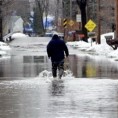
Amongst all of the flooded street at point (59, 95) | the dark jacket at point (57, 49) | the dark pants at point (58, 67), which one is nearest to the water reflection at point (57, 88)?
the flooded street at point (59, 95)

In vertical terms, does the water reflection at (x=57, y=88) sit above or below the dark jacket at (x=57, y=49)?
below

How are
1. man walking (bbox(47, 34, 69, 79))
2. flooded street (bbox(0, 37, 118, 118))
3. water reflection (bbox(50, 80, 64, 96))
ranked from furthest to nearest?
man walking (bbox(47, 34, 69, 79)) → water reflection (bbox(50, 80, 64, 96)) → flooded street (bbox(0, 37, 118, 118))

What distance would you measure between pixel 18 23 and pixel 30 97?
126082 mm

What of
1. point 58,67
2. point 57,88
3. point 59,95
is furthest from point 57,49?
point 59,95

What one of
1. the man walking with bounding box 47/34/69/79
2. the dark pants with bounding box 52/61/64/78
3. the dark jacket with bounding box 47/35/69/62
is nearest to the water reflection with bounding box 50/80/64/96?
the dark pants with bounding box 52/61/64/78

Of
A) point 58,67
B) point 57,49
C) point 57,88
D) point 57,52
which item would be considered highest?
point 57,49

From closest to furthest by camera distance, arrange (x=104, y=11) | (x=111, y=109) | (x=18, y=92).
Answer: (x=111, y=109)
(x=18, y=92)
(x=104, y=11)

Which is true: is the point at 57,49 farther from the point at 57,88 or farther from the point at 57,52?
the point at 57,88

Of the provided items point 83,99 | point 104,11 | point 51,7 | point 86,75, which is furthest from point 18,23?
point 83,99

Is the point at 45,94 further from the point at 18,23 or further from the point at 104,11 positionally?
the point at 18,23

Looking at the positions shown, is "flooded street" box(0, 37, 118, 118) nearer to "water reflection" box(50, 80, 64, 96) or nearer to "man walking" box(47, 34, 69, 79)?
"water reflection" box(50, 80, 64, 96)

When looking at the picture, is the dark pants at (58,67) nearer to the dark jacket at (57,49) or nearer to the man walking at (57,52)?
the man walking at (57,52)

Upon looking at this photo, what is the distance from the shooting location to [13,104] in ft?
47.8

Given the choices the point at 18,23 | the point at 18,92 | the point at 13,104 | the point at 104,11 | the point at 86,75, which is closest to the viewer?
the point at 13,104
